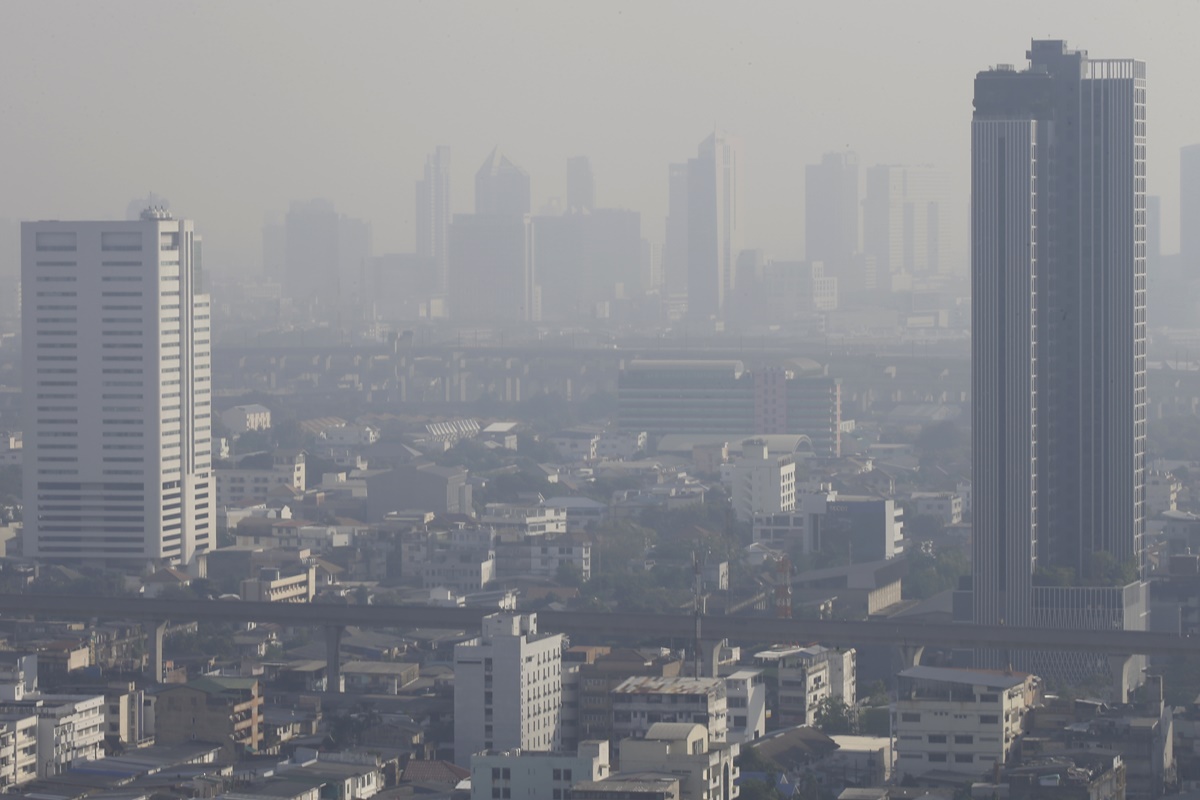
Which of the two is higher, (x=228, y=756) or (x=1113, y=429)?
(x=1113, y=429)

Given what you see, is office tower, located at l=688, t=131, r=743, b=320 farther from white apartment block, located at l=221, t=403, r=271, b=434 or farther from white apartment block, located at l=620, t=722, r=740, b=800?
white apartment block, located at l=620, t=722, r=740, b=800

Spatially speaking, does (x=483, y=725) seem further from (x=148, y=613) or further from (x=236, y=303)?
(x=236, y=303)

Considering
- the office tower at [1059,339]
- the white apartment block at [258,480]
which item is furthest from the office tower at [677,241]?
the office tower at [1059,339]

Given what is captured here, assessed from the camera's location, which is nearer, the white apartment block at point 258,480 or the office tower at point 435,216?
the white apartment block at point 258,480

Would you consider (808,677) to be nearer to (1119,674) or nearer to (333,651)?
(1119,674)

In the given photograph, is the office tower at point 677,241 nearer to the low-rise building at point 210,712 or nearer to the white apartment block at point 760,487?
the white apartment block at point 760,487

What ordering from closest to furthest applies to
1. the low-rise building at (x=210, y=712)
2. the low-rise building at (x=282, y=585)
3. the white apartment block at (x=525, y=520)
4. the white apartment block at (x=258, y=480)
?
the low-rise building at (x=210, y=712)
the low-rise building at (x=282, y=585)
the white apartment block at (x=525, y=520)
the white apartment block at (x=258, y=480)

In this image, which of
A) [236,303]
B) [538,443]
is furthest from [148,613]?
[236,303]
